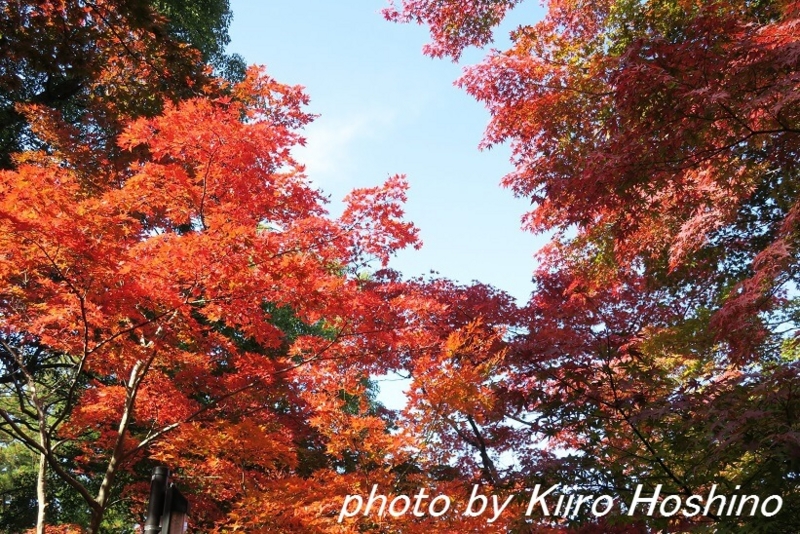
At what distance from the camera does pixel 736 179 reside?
24.0 ft

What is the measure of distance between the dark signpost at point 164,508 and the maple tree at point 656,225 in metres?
3.01

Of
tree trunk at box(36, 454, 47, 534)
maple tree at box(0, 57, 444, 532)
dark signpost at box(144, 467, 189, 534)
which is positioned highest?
maple tree at box(0, 57, 444, 532)

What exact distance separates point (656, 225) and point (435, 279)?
3896 mm

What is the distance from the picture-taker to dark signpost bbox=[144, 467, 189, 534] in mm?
3711

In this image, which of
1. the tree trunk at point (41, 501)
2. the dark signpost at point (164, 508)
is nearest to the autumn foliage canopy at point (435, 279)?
the tree trunk at point (41, 501)

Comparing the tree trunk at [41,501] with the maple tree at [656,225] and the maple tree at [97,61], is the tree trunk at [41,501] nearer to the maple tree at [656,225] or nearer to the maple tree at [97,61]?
the maple tree at [97,61]

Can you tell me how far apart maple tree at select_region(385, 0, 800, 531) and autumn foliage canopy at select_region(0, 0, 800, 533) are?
0.12 ft

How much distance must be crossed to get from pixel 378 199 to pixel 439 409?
9.08ft

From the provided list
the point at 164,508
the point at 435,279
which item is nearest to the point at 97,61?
the point at 164,508

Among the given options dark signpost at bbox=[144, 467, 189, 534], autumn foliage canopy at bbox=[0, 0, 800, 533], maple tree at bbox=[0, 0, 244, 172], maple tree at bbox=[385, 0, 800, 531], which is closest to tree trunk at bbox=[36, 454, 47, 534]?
autumn foliage canopy at bbox=[0, 0, 800, 533]

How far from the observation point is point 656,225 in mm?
8422

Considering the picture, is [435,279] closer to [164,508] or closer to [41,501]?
[41,501]

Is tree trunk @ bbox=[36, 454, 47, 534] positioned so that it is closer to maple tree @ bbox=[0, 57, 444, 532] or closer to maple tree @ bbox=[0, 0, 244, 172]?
maple tree @ bbox=[0, 57, 444, 532]

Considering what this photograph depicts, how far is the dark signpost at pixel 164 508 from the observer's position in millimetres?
3711
